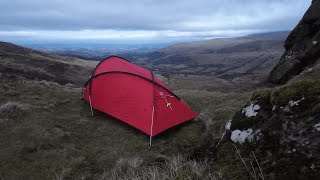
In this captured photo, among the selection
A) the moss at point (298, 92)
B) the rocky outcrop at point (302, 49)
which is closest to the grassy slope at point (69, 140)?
the moss at point (298, 92)

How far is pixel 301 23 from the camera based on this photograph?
15.7 metres

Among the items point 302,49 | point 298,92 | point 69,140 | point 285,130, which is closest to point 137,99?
point 69,140

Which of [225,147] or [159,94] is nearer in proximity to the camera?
[225,147]

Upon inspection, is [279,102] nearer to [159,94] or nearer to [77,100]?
[159,94]

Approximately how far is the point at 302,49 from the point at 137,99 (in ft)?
26.7

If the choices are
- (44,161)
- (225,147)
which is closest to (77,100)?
(44,161)

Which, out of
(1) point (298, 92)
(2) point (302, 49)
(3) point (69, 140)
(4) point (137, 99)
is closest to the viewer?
(1) point (298, 92)

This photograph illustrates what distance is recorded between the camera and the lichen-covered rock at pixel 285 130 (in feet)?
11.9

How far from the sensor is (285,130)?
4113 millimetres

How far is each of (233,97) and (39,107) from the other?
8.00m

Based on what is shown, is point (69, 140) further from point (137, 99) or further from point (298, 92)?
point (298, 92)

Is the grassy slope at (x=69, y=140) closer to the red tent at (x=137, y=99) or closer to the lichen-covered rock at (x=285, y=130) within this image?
the red tent at (x=137, y=99)

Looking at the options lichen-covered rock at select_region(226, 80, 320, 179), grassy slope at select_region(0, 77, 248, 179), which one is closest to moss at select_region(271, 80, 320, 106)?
lichen-covered rock at select_region(226, 80, 320, 179)

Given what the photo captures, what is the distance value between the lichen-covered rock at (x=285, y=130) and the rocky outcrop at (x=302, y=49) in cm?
1045
